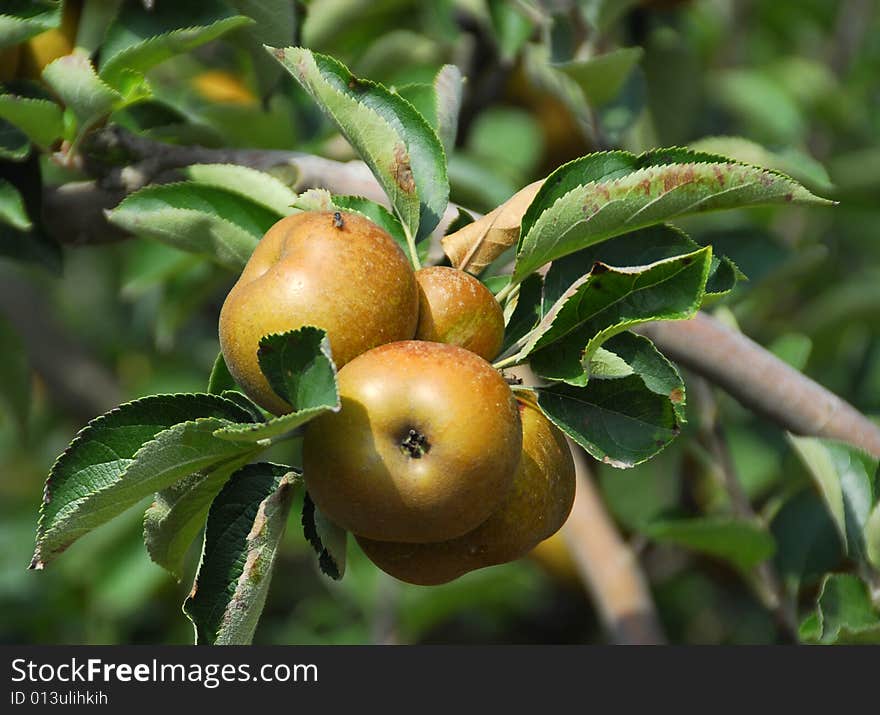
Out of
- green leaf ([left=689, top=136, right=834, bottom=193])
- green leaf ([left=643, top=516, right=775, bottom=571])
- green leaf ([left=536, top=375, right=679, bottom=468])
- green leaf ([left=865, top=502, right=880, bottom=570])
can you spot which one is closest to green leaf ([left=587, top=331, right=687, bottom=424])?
green leaf ([left=536, top=375, right=679, bottom=468])

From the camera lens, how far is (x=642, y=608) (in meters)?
1.64

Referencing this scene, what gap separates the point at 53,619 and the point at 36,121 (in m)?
1.52

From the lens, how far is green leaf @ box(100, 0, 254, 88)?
1.10 m

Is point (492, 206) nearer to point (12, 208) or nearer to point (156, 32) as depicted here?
point (156, 32)

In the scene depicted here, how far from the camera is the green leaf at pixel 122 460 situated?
2.64ft

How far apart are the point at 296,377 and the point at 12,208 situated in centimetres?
54

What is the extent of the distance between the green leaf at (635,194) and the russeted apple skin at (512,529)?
0.50 feet

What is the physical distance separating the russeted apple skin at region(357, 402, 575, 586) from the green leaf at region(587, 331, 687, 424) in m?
0.07

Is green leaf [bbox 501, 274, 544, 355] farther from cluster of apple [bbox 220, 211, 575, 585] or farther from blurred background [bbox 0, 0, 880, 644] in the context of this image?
blurred background [bbox 0, 0, 880, 644]

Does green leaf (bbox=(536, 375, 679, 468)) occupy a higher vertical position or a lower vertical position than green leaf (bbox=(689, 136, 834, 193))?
higher

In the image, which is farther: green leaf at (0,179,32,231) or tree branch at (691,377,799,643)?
tree branch at (691,377,799,643)

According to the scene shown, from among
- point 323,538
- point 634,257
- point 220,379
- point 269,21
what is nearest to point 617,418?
point 634,257

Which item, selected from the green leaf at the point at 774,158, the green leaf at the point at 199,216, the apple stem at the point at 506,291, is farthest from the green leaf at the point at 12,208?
the green leaf at the point at 774,158

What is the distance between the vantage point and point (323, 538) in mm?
880
